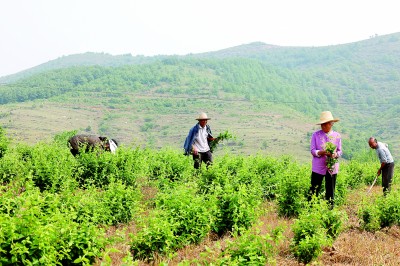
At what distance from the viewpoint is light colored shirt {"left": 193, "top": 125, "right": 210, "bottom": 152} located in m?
10.3

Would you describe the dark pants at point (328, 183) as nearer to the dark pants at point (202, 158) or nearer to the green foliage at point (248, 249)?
the green foliage at point (248, 249)

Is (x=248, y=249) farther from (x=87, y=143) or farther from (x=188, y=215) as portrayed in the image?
(x=87, y=143)

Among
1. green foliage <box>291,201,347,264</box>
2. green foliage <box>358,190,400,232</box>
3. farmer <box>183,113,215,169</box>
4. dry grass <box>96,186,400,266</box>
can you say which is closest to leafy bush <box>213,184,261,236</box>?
dry grass <box>96,186,400,266</box>

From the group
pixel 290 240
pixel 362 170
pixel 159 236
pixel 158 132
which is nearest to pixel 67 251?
pixel 159 236

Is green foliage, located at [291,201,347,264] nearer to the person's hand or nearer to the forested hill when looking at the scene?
the person's hand

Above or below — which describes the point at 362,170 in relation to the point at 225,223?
below

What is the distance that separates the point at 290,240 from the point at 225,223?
1011 millimetres

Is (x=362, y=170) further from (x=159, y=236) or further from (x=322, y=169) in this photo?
(x=159, y=236)

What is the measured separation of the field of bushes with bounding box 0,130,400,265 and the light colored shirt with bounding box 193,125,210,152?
1028mm

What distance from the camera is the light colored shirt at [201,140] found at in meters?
10.3

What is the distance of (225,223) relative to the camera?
7.00 meters

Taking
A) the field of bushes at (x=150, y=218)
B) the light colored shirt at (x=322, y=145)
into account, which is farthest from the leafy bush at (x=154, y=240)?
the light colored shirt at (x=322, y=145)

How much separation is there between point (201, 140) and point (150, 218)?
455 centimetres

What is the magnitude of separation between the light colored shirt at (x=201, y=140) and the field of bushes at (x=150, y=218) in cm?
103
